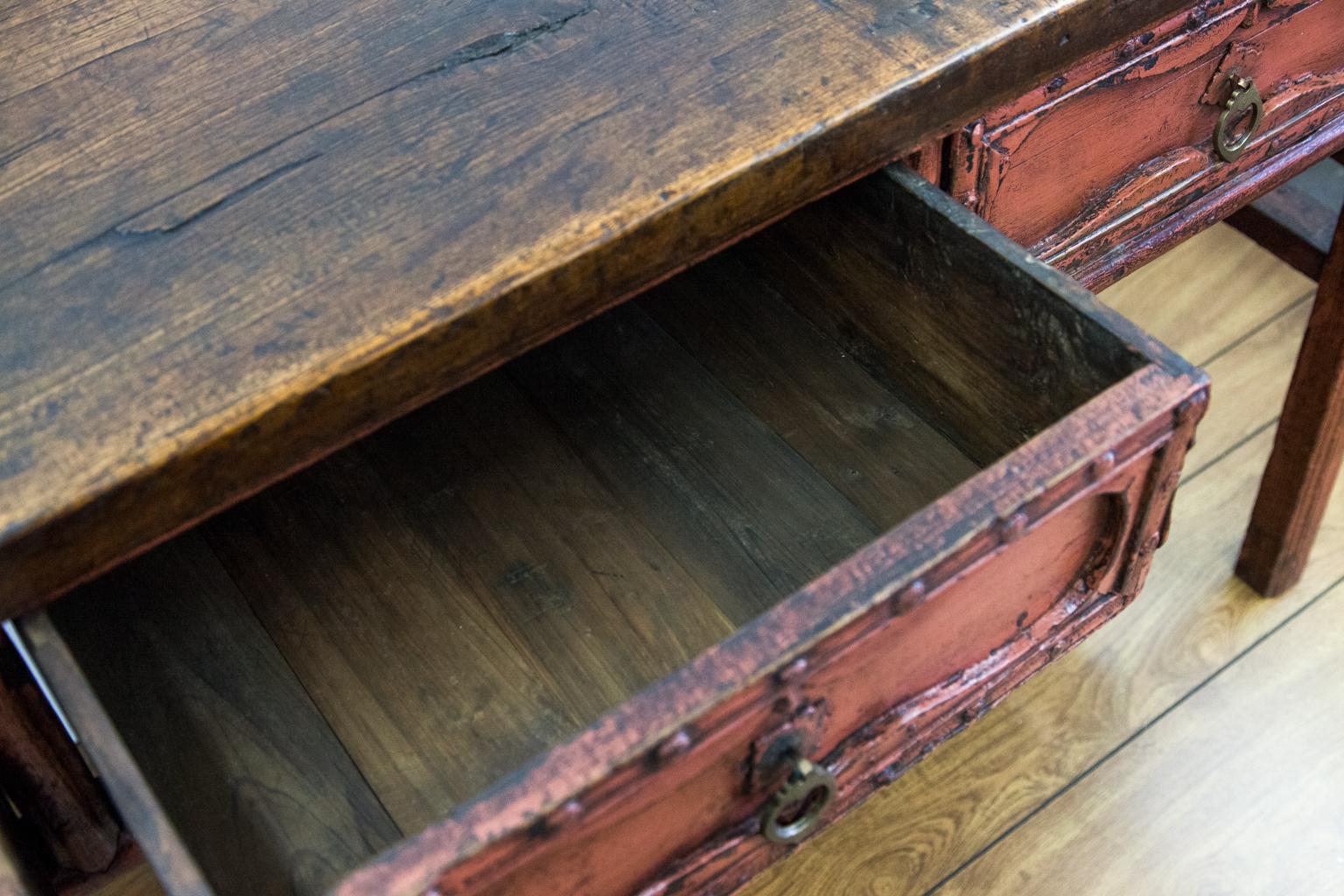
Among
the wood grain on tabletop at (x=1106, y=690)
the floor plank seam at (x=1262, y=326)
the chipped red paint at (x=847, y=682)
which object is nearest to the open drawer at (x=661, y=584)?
the chipped red paint at (x=847, y=682)

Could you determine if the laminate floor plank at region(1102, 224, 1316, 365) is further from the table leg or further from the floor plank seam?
Answer: the table leg

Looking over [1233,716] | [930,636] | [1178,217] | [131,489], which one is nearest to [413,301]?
[131,489]

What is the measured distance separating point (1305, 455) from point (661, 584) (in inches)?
24.1

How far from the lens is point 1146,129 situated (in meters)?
0.73

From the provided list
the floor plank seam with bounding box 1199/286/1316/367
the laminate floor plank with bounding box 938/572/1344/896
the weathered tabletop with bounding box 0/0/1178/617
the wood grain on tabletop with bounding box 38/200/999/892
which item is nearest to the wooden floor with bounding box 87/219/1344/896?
the laminate floor plank with bounding box 938/572/1344/896

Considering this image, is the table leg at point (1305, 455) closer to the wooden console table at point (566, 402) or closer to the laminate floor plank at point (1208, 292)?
the wooden console table at point (566, 402)

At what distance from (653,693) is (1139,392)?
0.23m

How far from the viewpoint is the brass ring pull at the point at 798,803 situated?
1.70 feet

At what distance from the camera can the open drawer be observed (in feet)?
1.55

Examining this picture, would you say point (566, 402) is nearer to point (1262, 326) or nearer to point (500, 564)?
point (500, 564)

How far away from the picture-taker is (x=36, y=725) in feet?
2.07

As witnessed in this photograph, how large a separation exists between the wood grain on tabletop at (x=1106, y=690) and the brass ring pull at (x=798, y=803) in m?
0.46

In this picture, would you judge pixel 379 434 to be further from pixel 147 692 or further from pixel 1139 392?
pixel 1139 392

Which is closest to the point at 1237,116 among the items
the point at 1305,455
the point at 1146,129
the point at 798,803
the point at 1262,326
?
the point at 1146,129
